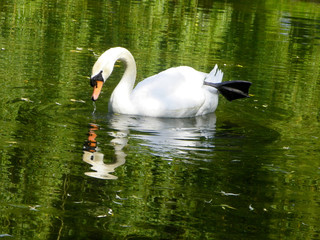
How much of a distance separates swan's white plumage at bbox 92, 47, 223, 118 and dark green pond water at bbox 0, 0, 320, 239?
20 cm

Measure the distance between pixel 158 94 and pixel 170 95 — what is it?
0.16 metres

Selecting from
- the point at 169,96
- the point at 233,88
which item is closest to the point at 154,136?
the point at 169,96

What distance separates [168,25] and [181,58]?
5098mm

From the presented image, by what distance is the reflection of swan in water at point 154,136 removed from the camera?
6.53 m

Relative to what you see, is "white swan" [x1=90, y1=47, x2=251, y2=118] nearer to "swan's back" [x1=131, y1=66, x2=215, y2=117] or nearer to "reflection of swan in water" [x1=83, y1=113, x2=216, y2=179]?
"swan's back" [x1=131, y1=66, x2=215, y2=117]

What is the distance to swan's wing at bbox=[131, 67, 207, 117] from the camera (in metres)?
8.35

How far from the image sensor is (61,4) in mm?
19500

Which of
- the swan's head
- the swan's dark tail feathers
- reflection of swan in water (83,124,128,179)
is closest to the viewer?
reflection of swan in water (83,124,128,179)

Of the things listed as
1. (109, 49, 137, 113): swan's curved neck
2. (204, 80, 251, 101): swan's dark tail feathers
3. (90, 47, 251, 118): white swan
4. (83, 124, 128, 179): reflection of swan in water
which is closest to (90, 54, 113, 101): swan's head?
(90, 47, 251, 118): white swan

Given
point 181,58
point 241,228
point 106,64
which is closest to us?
point 241,228

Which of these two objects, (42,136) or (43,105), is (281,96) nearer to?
(43,105)

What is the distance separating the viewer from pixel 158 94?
8453 millimetres

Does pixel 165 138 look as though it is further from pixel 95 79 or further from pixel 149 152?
pixel 95 79

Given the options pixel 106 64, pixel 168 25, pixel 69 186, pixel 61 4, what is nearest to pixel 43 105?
pixel 106 64
